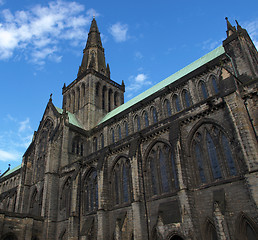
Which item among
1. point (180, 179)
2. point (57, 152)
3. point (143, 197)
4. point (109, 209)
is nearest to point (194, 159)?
point (180, 179)

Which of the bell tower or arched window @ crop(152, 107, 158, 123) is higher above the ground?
the bell tower

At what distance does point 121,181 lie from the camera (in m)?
25.2

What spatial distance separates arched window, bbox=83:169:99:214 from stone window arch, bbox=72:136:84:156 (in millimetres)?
7618

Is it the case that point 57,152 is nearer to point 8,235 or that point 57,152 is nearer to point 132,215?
point 8,235

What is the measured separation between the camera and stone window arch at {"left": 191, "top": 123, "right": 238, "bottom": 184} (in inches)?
714

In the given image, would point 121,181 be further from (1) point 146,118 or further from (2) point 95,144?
(2) point 95,144

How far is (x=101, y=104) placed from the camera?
1720 inches

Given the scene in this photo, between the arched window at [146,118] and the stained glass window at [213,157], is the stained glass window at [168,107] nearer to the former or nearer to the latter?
the arched window at [146,118]

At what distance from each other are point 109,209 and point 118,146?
20.7 ft

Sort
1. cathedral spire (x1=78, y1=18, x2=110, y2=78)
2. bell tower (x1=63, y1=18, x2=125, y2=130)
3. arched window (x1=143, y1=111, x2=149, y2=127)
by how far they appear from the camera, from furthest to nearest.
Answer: cathedral spire (x1=78, y1=18, x2=110, y2=78) < bell tower (x1=63, y1=18, x2=125, y2=130) < arched window (x1=143, y1=111, x2=149, y2=127)

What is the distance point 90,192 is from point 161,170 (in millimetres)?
9978

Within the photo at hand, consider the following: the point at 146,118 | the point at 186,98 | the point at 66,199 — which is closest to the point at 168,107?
the point at 186,98

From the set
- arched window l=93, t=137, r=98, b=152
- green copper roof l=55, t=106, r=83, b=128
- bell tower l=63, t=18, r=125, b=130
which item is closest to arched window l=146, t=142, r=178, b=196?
arched window l=93, t=137, r=98, b=152

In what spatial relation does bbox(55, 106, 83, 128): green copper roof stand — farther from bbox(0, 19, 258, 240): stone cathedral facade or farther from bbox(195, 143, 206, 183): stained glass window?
bbox(195, 143, 206, 183): stained glass window
